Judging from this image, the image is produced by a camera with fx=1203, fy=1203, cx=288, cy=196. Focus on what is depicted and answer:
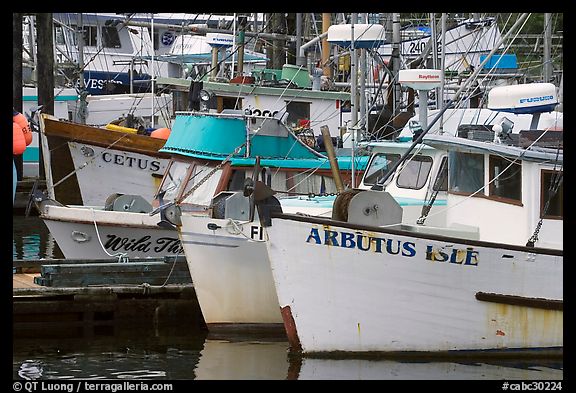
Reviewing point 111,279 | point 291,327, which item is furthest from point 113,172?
point 291,327

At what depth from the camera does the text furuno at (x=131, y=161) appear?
72.2 feet

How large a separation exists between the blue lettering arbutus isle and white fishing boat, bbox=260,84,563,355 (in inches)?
0.4

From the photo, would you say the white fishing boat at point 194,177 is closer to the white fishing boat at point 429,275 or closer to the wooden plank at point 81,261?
the wooden plank at point 81,261

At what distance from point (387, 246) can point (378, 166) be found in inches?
147

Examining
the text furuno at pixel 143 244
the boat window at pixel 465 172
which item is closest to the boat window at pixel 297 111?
the text furuno at pixel 143 244

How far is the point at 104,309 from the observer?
14.6m

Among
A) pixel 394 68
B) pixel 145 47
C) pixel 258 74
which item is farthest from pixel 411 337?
pixel 145 47

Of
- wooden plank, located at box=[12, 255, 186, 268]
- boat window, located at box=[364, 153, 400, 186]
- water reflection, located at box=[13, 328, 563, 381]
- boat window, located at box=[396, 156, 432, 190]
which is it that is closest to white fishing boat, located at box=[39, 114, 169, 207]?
wooden plank, located at box=[12, 255, 186, 268]

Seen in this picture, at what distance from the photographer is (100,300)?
1455cm

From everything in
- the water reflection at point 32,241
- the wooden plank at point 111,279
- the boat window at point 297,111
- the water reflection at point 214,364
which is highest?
the boat window at point 297,111

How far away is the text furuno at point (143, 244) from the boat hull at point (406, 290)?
4920 millimetres

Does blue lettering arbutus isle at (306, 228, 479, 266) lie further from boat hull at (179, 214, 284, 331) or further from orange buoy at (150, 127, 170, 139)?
orange buoy at (150, 127, 170, 139)
